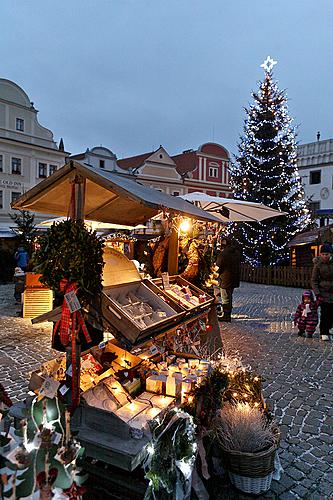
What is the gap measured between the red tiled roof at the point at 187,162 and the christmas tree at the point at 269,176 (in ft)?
57.2

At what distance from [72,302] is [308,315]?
5.91 m

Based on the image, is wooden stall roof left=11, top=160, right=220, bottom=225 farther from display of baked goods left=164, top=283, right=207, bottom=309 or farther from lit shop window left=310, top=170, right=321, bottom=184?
lit shop window left=310, top=170, right=321, bottom=184

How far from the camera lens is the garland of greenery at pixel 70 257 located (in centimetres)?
268

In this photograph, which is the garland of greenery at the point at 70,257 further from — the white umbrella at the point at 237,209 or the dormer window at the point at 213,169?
the dormer window at the point at 213,169

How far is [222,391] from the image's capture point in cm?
301

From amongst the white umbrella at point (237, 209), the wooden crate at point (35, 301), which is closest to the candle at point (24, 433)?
the white umbrella at point (237, 209)

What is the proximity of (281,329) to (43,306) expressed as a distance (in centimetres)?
547

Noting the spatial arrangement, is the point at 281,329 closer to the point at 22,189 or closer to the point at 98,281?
the point at 98,281

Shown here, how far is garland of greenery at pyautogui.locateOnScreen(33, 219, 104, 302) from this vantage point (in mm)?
2682

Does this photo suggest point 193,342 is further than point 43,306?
No

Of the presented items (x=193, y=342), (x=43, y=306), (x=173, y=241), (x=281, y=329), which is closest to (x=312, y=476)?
(x=193, y=342)

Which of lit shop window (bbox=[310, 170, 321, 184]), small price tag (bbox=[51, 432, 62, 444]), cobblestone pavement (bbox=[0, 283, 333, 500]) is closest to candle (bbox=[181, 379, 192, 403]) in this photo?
cobblestone pavement (bbox=[0, 283, 333, 500])

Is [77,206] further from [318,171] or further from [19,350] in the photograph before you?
[318,171]

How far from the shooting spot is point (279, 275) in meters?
15.9
